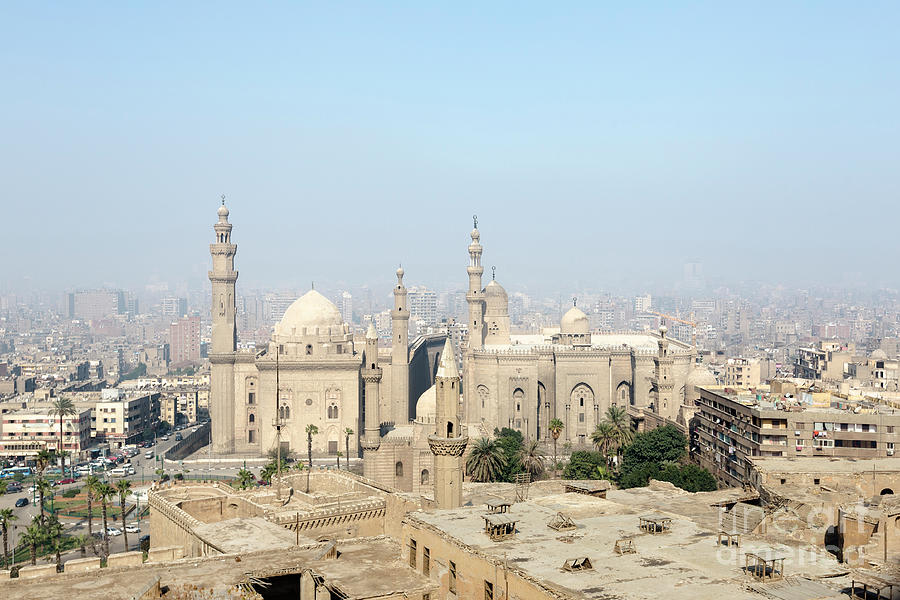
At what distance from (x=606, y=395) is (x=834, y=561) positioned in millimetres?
51194

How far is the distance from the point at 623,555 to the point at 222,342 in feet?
186

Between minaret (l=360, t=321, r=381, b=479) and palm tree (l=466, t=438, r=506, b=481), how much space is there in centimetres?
790

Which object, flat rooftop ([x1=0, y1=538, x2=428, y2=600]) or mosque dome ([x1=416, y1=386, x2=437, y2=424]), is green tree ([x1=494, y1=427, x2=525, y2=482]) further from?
flat rooftop ([x1=0, y1=538, x2=428, y2=600])

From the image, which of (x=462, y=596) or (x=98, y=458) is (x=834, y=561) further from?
(x=98, y=458)

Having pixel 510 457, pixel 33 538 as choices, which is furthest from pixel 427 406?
pixel 33 538

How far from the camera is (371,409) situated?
196 ft

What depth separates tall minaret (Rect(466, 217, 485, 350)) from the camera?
80.8m

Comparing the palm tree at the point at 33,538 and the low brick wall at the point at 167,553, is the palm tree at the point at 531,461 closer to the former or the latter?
the low brick wall at the point at 167,553

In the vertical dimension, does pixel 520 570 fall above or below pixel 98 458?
above

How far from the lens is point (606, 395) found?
74.7 m

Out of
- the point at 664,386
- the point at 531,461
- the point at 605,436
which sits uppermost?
the point at 664,386

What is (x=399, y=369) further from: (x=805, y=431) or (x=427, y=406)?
(x=805, y=431)

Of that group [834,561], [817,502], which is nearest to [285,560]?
[834,561]

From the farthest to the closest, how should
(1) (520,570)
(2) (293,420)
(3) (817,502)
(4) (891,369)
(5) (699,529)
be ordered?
(4) (891,369) → (2) (293,420) → (3) (817,502) → (5) (699,529) → (1) (520,570)
